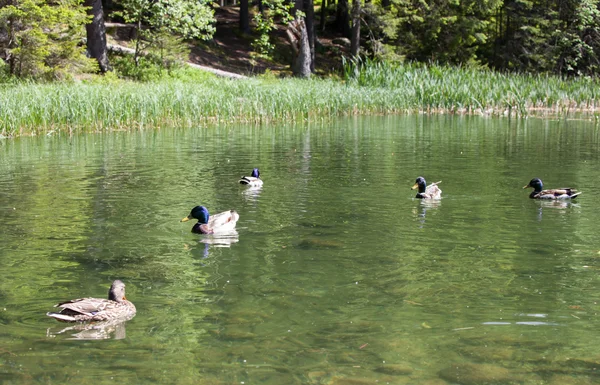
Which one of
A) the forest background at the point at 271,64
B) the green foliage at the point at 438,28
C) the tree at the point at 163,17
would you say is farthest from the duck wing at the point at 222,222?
the green foliage at the point at 438,28

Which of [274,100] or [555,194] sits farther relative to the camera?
[274,100]

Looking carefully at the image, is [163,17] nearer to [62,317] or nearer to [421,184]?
[421,184]

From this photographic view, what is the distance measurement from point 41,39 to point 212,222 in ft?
76.9

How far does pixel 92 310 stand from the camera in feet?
22.4

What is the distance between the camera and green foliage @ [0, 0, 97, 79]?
30828 millimetres

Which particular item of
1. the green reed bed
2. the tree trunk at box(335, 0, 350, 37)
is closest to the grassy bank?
the green reed bed

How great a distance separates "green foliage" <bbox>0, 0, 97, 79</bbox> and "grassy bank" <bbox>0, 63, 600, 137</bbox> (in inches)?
80.5

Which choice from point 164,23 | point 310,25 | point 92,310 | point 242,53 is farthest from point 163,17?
point 92,310

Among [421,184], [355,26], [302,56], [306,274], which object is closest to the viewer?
[306,274]

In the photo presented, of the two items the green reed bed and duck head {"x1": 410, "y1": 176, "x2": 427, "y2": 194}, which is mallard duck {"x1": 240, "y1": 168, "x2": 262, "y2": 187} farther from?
the green reed bed

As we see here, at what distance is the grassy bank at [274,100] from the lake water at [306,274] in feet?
20.4

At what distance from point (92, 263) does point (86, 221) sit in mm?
2413

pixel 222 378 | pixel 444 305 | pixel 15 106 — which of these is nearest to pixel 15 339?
pixel 222 378

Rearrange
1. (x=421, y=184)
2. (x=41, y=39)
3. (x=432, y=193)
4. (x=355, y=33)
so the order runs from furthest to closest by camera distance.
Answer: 1. (x=355, y=33)
2. (x=41, y=39)
3. (x=421, y=184)
4. (x=432, y=193)
